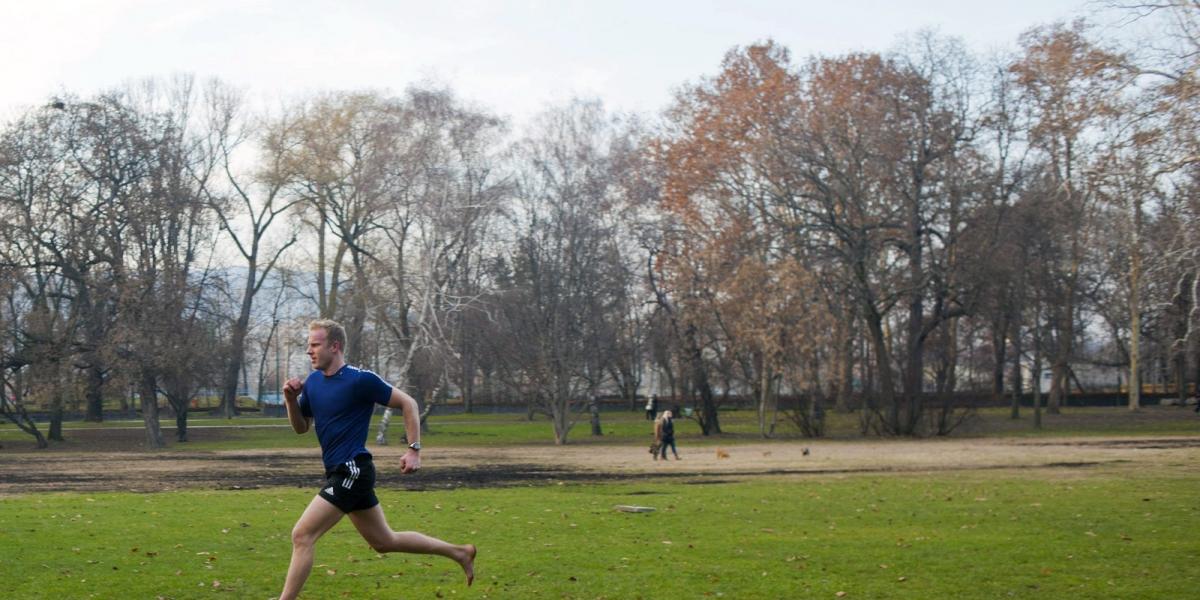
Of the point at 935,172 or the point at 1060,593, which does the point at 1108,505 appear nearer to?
the point at 1060,593

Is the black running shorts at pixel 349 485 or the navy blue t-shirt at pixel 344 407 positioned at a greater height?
the navy blue t-shirt at pixel 344 407

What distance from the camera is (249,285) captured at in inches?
2876

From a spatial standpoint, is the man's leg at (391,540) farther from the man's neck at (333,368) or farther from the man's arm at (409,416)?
the man's neck at (333,368)

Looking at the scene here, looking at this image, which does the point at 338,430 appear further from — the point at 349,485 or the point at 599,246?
the point at 599,246

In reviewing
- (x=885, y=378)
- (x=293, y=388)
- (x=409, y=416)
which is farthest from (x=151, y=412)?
(x=409, y=416)

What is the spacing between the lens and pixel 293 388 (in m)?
9.01

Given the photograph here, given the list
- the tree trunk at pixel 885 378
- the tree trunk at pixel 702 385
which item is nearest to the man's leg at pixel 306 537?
the tree trunk at pixel 885 378

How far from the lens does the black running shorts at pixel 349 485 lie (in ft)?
28.8

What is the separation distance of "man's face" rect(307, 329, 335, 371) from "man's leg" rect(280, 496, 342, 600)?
943 millimetres

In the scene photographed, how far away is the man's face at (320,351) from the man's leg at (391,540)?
1085 millimetres

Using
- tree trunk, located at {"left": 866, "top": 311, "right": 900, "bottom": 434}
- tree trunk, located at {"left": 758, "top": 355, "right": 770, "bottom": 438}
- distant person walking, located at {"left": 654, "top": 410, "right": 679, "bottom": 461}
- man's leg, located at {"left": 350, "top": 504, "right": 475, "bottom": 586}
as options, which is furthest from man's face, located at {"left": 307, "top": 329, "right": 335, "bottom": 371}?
tree trunk, located at {"left": 866, "top": 311, "right": 900, "bottom": 434}

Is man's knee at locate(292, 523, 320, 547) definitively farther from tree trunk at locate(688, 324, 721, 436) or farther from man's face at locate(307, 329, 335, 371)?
tree trunk at locate(688, 324, 721, 436)

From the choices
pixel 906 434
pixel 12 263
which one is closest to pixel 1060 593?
pixel 906 434

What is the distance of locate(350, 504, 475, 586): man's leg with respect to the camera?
9.09 meters
